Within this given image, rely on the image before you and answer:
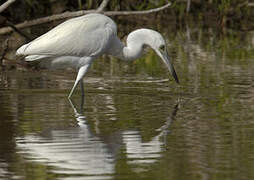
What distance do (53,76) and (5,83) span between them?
1.15m

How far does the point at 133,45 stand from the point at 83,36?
0.85m

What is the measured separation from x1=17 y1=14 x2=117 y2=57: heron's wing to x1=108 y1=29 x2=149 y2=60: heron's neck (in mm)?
439

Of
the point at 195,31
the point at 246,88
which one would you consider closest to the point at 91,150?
the point at 246,88

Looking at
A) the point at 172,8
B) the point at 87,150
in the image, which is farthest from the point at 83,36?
the point at 172,8

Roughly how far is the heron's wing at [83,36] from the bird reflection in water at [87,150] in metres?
1.98

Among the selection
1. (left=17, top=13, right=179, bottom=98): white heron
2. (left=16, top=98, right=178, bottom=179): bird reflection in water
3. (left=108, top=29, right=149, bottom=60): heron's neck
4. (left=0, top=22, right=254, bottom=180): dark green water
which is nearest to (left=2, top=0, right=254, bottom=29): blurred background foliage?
(left=0, top=22, right=254, bottom=180): dark green water

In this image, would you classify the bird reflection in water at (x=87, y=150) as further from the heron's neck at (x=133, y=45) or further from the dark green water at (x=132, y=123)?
the heron's neck at (x=133, y=45)

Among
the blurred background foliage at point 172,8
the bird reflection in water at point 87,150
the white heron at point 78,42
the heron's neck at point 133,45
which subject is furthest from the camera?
the blurred background foliage at point 172,8

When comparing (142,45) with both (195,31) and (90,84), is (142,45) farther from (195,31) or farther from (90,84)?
(195,31)

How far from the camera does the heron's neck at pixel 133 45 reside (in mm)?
10805

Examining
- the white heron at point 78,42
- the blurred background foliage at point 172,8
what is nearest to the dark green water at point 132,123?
the white heron at point 78,42

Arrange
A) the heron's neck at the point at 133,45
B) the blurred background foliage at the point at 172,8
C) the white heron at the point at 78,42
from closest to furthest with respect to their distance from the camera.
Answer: the white heron at the point at 78,42
the heron's neck at the point at 133,45
the blurred background foliage at the point at 172,8

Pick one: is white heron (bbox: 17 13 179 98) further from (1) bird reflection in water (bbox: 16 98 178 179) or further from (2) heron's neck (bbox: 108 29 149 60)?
(1) bird reflection in water (bbox: 16 98 178 179)

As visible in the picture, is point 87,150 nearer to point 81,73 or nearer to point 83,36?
point 81,73
